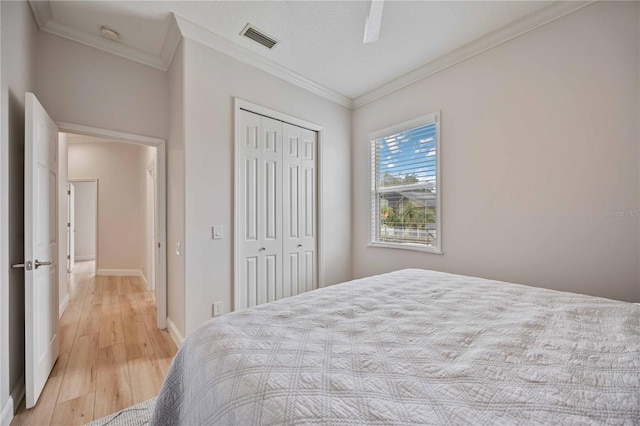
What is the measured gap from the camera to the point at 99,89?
2.52 meters

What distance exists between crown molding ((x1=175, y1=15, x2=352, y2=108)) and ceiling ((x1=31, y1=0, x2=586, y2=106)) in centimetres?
2

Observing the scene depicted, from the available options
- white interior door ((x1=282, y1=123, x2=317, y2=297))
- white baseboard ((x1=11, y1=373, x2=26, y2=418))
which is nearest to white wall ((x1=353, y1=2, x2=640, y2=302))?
white interior door ((x1=282, y1=123, x2=317, y2=297))

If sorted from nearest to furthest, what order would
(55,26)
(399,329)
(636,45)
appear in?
(399,329), (636,45), (55,26)

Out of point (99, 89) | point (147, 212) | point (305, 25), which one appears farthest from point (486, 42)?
point (147, 212)

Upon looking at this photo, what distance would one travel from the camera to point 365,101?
3604 mm

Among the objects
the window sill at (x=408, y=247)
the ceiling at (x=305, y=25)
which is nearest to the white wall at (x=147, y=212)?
the ceiling at (x=305, y=25)

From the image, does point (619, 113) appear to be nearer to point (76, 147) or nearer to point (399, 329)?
point (399, 329)

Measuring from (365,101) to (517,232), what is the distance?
2.30m

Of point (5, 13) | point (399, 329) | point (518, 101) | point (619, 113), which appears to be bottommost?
point (399, 329)

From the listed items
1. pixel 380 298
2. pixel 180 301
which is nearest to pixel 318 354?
pixel 380 298

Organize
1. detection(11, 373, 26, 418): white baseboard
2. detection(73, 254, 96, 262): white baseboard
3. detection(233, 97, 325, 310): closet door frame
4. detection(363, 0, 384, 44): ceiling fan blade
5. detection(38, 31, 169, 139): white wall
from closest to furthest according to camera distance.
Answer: detection(363, 0, 384, 44): ceiling fan blade
detection(11, 373, 26, 418): white baseboard
detection(38, 31, 169, 139): white wall
detection(233, 97, 325, 310): closet door frame
detection(73, 254, 96, 262): white baseboard

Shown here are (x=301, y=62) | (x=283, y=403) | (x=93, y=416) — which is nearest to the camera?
(x=283, y=403)

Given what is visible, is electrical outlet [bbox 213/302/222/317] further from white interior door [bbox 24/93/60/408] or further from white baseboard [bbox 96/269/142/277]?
white baseboard [bbox 96/269/142/277]

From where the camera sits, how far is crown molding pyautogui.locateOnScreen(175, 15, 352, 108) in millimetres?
2332
